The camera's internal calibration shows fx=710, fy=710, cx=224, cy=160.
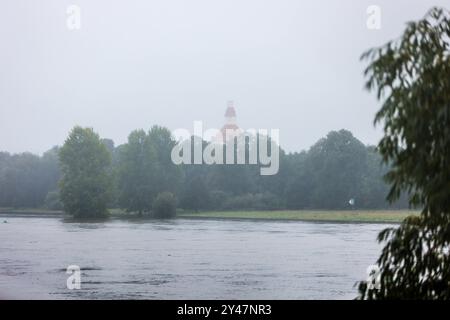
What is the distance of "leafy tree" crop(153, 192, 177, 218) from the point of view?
163 feet

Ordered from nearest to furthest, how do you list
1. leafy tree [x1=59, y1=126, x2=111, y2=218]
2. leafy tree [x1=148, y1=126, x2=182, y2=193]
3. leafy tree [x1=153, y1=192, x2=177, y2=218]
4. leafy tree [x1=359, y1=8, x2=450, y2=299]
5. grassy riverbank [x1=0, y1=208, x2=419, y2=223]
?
leafy tree [x1=359, y1=8, x2=450, y2=299] < leafy tree [x1=59, y1=126, x2=111, y2=218] < leafy tree [x1=148, y1=126, x2=182, y2=193] < leafy tree [x1=153, y1=192, x2=177, y2=218] < grassy riverbank [x1=0, y1=208, x2=419, y2=223]

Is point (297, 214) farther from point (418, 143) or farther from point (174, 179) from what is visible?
point (418, 143)

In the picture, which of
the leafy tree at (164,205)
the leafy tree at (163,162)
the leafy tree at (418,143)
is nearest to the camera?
the leafy tree at (418,143)

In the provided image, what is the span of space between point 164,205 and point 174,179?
267 cm

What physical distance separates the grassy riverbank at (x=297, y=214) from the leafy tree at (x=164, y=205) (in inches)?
73.7

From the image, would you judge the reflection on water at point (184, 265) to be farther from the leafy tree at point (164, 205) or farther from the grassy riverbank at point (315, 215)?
the grassy riverbank at point (315, 215)

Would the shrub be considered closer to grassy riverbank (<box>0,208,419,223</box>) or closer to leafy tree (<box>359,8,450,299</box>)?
grassy riverbank (<box>0,208,419,223</box>)

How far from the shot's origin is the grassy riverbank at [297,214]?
5091 cm

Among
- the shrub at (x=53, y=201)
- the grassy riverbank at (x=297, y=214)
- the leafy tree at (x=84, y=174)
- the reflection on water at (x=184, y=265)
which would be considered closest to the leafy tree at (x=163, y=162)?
the leafy tree at (x=84, y=174)

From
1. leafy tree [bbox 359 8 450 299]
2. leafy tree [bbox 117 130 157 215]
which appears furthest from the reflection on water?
leafy tree [bbox 117 130 157 215]

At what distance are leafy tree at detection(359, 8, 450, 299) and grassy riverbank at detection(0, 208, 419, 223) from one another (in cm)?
4272

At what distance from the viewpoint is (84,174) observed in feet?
159
